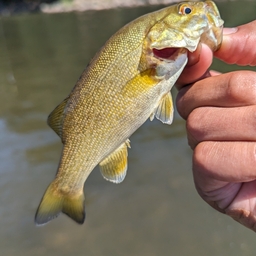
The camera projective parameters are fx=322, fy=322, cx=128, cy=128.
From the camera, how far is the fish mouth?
1896mm

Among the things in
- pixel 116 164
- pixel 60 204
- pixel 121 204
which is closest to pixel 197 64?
pixel 116 164

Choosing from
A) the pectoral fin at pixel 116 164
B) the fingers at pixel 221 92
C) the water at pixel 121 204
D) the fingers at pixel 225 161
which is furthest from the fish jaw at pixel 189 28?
the water at pixel 121 204

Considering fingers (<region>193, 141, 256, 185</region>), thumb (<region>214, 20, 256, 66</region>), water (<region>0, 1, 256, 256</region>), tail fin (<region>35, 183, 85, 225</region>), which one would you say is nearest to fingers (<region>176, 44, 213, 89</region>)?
thumb (<region>214, 20, 256, 66</region>)

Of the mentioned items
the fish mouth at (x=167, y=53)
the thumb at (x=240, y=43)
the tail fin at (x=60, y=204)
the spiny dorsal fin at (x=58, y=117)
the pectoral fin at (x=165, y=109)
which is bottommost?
the tail fin at (x=60, y=204)

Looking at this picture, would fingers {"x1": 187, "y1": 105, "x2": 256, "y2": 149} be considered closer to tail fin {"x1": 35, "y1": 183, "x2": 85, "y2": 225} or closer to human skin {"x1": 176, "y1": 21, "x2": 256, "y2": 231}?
human skin {"x1": 176, "y1": 21, "x2": 256, "y2": 231}

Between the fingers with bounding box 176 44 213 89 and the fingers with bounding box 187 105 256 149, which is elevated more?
the fingers with bounding box 176 44 213 89

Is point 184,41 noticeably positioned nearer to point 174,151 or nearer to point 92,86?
point 92,86

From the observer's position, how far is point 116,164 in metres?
2.10

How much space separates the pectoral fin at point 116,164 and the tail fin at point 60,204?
0.89 feet

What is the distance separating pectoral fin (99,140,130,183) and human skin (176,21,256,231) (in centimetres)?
45

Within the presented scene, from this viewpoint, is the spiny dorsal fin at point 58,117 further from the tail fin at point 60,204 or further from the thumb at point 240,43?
the thumb at point 240,43

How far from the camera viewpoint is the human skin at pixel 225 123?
163 cm

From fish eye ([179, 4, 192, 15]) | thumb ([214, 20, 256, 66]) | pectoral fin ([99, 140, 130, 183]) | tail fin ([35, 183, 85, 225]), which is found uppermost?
fish eye ([179, 4, 192, 15])

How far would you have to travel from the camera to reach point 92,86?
1957mm
